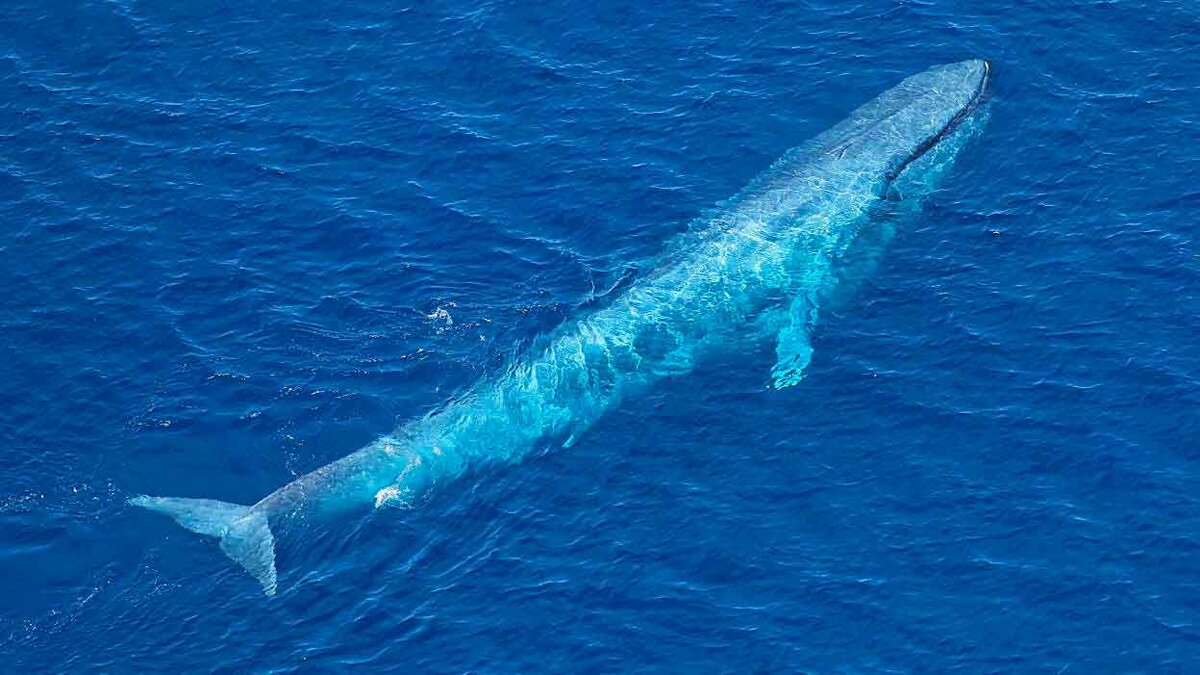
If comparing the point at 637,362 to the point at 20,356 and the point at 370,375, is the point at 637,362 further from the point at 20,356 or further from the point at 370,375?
the point at 20,356

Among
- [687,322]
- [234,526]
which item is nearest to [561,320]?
[687,322]

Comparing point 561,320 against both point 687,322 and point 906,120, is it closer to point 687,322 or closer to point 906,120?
point 687,322

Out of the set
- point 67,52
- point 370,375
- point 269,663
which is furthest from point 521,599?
point 67,52

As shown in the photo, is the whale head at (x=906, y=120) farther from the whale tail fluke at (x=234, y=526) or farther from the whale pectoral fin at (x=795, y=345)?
the whale tail fluke at (x=234, y=526)

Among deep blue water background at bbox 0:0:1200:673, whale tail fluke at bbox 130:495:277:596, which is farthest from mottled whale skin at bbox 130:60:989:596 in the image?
deep blue water background at bbox 0:0:1200:673

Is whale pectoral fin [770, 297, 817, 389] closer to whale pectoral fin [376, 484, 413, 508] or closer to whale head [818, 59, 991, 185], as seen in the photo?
whale head [818, 59, 991, 185]

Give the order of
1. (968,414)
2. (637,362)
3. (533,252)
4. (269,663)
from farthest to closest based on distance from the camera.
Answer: (533,252)
(637,362)
(968,414)
(269,663)

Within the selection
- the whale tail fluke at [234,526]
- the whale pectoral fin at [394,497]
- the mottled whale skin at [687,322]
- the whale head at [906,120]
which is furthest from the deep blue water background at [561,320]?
the whale head at [906,120]
